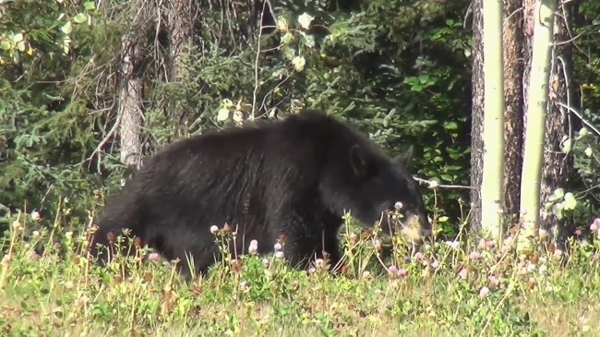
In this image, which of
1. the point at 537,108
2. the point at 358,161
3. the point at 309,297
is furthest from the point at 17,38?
the point at 309,297

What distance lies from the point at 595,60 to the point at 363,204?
22.4 ft

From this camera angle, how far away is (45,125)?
1226 centimetres

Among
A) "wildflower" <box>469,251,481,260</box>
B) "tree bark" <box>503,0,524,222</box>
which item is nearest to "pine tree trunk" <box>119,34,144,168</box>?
"tree bark" <box>503,0,524,222</box>

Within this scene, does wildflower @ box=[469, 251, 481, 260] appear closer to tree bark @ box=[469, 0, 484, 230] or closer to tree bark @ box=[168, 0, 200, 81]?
tree bark @ box=[469, 0, 484, 230]

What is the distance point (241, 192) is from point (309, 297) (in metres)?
2.85

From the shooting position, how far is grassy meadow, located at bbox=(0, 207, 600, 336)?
515 centimetres

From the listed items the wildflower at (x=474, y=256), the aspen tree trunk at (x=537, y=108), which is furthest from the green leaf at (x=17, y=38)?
the wildflower at (x=474, y=256)

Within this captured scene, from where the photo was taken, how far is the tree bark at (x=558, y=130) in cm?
947

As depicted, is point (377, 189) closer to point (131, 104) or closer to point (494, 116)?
point (494, 116)

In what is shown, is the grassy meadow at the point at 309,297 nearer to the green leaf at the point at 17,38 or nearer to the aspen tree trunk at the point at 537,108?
the aspen tree trunk at the point at 537,108

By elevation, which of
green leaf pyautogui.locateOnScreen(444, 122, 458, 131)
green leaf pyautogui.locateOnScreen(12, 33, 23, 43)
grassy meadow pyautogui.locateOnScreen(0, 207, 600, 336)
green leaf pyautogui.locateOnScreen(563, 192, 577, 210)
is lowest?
grassy meadow pyautogui.locateOnScreen(0, 207, 600, 336)

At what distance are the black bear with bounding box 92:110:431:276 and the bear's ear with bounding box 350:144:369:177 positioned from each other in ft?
0.05

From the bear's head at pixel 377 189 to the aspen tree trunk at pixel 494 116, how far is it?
0.94 m

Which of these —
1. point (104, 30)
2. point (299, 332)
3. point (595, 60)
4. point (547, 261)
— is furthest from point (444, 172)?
point (299, 332)
